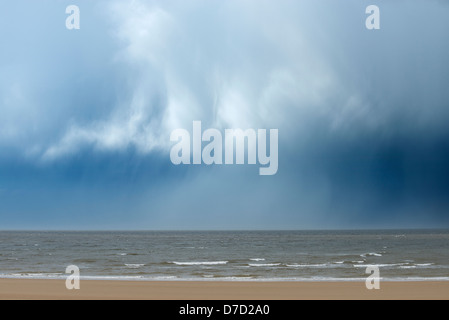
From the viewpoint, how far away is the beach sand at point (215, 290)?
23.2 m

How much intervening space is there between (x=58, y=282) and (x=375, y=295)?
54.2 feet

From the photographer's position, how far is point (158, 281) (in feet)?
99.7

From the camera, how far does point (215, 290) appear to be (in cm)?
2583

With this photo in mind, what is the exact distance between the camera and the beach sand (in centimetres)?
2325
